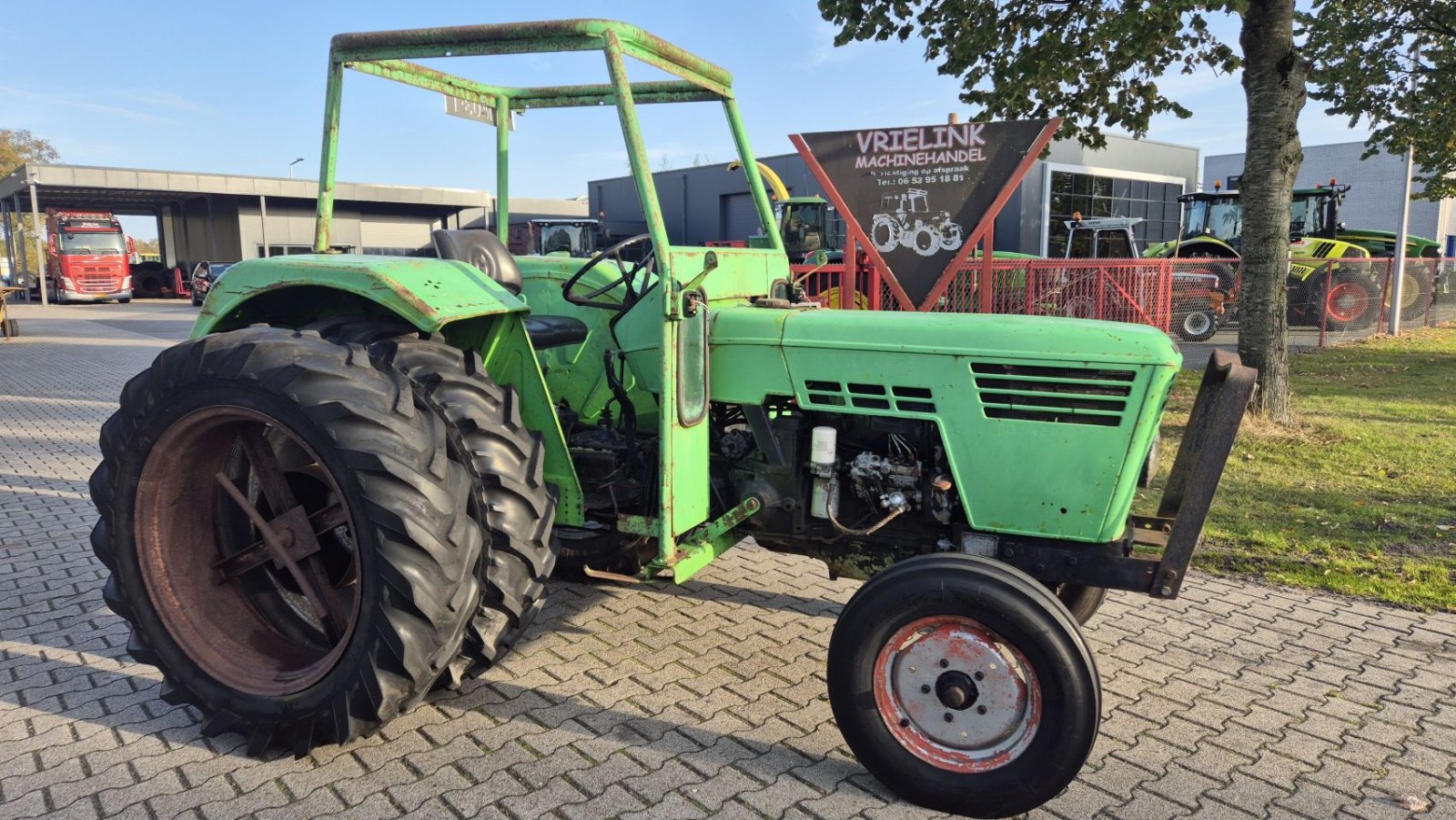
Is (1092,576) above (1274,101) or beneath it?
beneath

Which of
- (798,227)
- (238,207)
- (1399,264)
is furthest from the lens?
(238,207)

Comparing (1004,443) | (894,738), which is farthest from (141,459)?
(1004,443)

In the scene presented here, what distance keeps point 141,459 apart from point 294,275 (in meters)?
0.70

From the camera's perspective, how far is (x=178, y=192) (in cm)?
3488

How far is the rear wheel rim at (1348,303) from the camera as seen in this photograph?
1490 cm

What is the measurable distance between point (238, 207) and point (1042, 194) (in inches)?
Answer: 1180

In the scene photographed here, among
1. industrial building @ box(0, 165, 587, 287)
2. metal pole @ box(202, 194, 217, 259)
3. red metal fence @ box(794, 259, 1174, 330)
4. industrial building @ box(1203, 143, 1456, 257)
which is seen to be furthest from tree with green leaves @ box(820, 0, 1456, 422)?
metal pole @ box(202, 194, 217, 259)

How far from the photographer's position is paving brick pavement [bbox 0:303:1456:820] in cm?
251

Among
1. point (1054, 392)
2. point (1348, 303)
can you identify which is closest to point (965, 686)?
point (1054, 392)

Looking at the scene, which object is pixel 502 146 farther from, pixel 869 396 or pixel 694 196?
pixel 694 196

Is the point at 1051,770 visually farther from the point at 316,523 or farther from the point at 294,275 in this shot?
the point at 294,275

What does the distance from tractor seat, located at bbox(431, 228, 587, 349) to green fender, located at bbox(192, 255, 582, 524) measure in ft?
1.33

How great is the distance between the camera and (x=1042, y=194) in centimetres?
2536

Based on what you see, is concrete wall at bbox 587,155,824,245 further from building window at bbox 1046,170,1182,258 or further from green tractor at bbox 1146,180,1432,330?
green tractor at bbox 1146,180,1432,330
